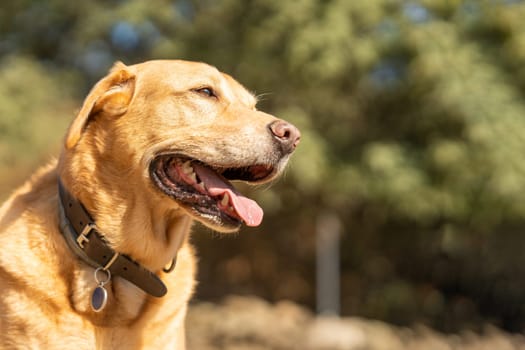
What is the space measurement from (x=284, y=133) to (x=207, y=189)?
427 mm

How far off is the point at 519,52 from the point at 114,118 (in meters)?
8.18

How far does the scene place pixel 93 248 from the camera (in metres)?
2.99

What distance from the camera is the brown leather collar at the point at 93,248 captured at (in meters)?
2.98

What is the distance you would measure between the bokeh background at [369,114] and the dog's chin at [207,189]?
633 cm

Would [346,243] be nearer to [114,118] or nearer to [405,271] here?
[405,271]

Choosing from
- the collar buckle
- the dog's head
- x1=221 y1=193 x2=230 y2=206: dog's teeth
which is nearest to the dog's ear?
the dog's head

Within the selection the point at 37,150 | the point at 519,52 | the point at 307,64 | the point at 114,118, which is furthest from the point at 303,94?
the point at 114,118

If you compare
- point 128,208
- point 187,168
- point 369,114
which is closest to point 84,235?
point 128,208

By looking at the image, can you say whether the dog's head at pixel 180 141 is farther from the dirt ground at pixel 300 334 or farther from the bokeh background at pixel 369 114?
the bokeh background at pixel 369 114

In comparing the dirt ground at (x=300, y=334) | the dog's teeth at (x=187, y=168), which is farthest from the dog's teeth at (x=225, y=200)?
the dirt ground at (x=300, y=334)

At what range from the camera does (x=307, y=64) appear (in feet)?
33.1

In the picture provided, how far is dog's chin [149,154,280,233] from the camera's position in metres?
3.04

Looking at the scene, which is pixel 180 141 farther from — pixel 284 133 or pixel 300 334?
pixel 300 334

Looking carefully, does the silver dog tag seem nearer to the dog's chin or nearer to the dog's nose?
the dog's chin
